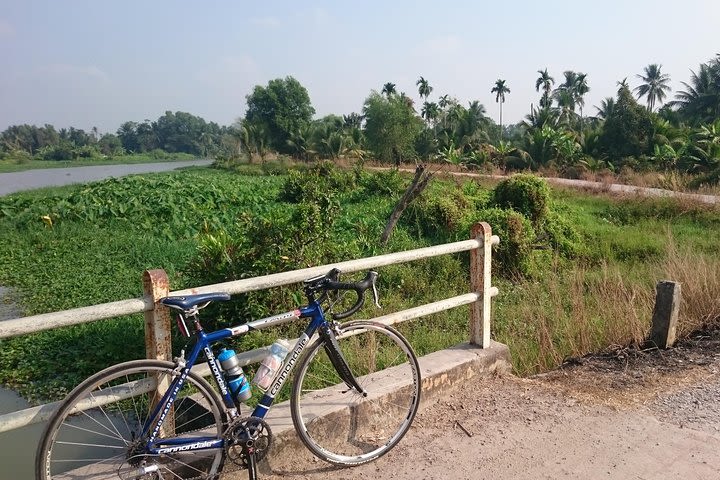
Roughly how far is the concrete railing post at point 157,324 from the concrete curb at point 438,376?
618mm

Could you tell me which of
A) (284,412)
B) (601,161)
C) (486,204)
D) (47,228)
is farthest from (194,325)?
(601,161)

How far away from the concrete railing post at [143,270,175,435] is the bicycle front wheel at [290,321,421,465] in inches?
26.3

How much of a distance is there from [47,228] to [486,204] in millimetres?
11069

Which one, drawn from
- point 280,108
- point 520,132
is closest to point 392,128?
point 520,132

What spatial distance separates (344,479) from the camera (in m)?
3.03

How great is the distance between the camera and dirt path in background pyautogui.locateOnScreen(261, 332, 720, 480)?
10.1 feet

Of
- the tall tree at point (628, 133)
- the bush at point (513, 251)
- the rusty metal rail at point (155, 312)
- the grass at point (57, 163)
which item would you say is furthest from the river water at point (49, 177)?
the rusty metal rail at point (155, 312)

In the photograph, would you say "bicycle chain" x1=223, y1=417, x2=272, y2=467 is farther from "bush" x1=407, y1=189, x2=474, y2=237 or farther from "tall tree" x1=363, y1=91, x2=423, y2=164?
"tall tree" x1=363, y1=91, x2=423, y2=164

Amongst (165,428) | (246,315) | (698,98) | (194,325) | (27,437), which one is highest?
(698,98)

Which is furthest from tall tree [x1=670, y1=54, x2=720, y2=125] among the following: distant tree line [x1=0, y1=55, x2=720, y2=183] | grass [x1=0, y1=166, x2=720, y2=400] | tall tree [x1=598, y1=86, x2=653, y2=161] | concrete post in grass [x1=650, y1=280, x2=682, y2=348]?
concrete post in grass [x1=650, y1=280, x2=682, y2=348]

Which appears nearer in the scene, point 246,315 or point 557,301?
point 557,301

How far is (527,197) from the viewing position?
12500mm

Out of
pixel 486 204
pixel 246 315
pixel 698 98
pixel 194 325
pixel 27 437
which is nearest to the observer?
pixel 194 325

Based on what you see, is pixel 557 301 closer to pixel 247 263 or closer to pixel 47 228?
pixel 247 263
